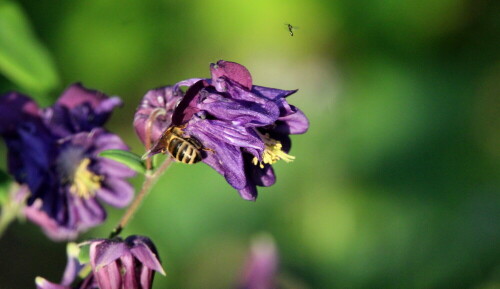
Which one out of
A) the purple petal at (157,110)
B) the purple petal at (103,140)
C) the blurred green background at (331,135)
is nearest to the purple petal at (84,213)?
the purple petal at (103,140)

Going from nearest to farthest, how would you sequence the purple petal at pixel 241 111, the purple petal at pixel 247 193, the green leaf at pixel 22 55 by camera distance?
the purple petal at pixel 241 111
the purple petal at pixel 247 193
the green leaf at pixel 22 55

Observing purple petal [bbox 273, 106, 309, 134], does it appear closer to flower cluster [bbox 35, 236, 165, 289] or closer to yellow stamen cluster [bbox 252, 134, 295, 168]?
yellow stamen cluster [bbox 252, 134, 295, 168]

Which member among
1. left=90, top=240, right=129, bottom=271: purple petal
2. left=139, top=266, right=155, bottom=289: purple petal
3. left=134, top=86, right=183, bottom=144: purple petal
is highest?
left=134, top=86, right=183, bottom=144: purple petal

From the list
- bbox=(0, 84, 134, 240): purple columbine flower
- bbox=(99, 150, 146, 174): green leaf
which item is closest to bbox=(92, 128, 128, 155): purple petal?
bbox=(0, 84, 134, 240): purple columbine flower

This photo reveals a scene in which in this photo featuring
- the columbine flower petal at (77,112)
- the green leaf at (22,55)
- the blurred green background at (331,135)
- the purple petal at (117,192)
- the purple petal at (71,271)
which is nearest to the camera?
the purple petal at (71,271)

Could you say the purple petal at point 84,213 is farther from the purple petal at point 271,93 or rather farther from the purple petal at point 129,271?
the purple petal at point 271,93

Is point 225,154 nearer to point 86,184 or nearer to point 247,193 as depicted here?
point 247,193
